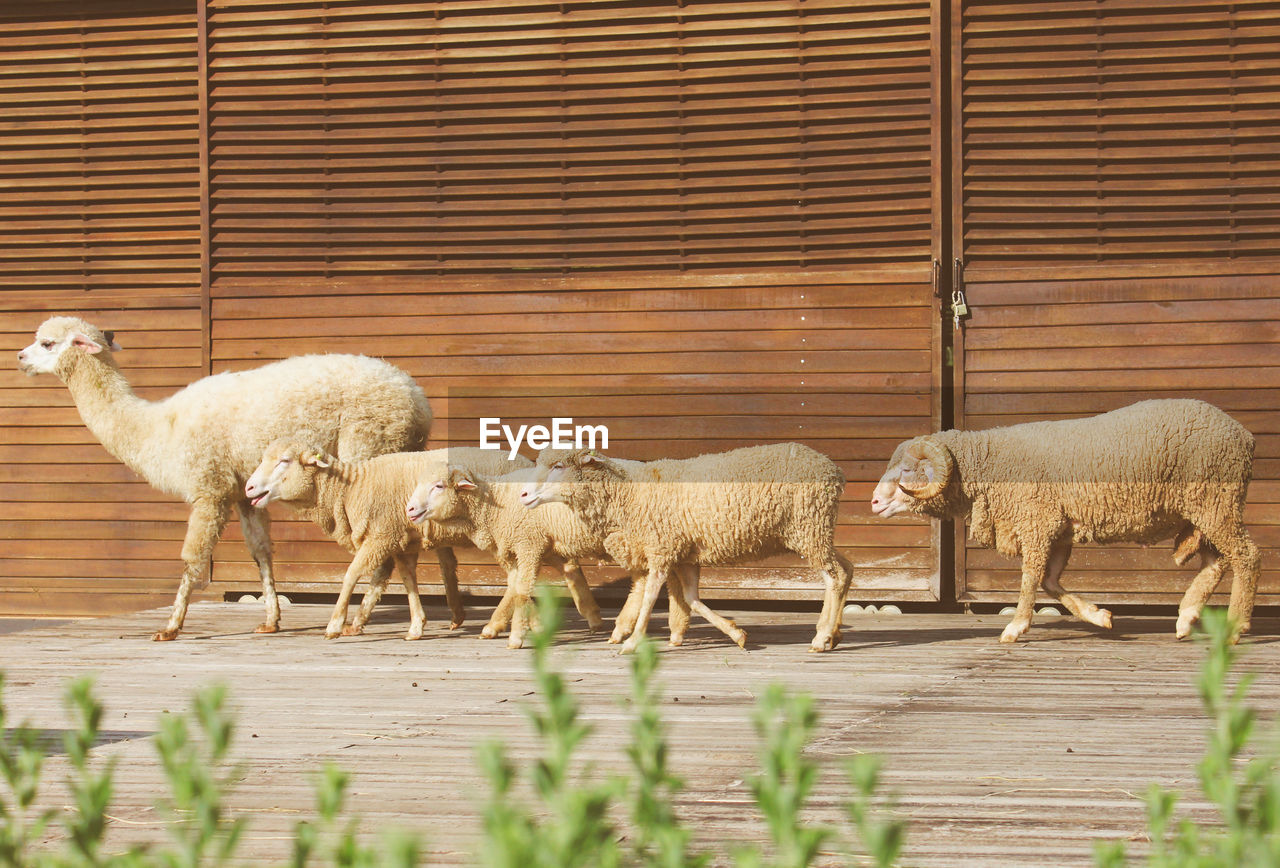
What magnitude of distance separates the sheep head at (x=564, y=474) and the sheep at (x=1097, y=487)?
1.61 meters

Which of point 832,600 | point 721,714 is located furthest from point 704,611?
point 721,714

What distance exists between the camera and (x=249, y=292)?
11.1 m

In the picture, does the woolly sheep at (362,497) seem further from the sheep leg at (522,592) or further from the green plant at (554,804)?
the green plant at (554,804)

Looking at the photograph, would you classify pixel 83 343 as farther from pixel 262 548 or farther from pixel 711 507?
pixel 711 507

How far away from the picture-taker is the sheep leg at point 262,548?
30.2ft

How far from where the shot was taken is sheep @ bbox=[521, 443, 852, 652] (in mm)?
7684

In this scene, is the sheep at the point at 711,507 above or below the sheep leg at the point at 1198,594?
above

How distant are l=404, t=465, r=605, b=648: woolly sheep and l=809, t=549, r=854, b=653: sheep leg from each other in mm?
1344

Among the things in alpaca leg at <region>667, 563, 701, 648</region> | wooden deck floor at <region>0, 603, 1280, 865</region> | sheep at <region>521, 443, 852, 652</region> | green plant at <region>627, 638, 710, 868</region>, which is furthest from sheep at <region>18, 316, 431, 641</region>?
green plant at <region>627, 638, 710, 868</region>

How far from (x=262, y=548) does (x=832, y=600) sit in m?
3.83

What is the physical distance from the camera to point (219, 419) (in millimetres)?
9164

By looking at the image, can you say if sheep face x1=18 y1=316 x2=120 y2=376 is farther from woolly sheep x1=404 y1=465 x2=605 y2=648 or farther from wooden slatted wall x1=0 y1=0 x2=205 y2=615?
woolly sheep x1=404 y1=465 x2=605 y2=648

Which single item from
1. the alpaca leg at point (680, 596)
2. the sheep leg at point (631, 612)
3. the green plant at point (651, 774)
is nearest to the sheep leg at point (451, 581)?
the sheep leg at point (631, 612)
